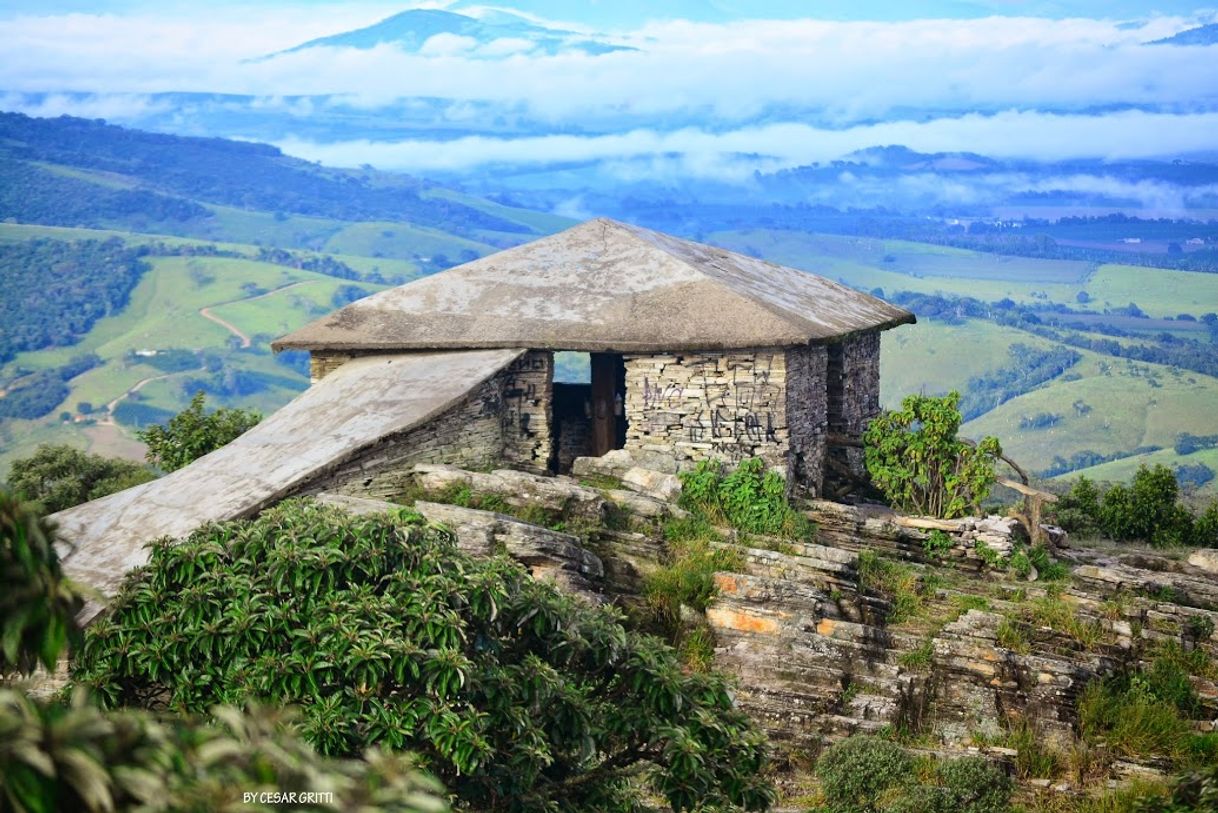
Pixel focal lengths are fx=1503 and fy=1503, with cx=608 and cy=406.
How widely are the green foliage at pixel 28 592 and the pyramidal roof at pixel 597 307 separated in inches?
488

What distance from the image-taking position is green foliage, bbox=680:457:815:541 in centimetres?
1683

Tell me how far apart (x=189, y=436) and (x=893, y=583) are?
35.7 ft

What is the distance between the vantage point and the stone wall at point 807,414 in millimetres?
18688

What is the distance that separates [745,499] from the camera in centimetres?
1708

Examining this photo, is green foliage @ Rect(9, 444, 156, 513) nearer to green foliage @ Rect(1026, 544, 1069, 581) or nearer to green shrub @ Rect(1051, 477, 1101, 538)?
green foliage @ Rect(1026, 544, 1069, 581)

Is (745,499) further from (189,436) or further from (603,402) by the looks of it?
(189,436)

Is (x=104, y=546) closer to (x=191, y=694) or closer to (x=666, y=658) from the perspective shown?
(x=191, y=694)

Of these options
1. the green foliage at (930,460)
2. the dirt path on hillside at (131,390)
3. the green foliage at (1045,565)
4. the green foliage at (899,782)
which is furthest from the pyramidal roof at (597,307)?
the dirt path on hillside at (131,390)

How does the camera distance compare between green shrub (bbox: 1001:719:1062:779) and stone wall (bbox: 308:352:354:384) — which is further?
stone wall (bbox: 308:352:354:384)

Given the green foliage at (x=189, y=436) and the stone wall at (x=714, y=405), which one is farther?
the green foliage at (x=189, y=436)

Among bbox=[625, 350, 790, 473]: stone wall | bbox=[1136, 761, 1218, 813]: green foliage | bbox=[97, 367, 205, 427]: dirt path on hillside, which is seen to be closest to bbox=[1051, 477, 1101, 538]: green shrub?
bbox=[625, 350, 790, 473]: stone wall

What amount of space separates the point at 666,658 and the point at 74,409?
85369 millimetres

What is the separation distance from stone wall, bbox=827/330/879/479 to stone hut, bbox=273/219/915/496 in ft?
0.10

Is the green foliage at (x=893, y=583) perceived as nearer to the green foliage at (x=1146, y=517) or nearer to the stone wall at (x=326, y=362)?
the green foliage at (x=1146, y=517)
